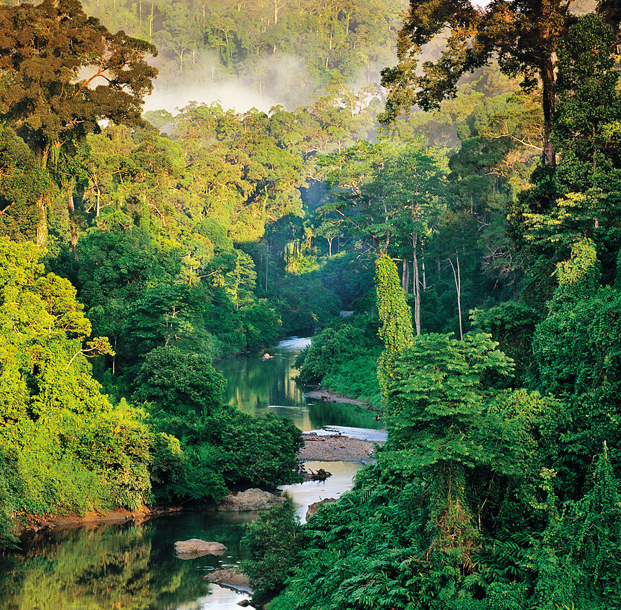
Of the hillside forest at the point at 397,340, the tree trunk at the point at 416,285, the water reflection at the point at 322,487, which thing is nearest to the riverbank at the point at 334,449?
the water reflection at the point at 322,487

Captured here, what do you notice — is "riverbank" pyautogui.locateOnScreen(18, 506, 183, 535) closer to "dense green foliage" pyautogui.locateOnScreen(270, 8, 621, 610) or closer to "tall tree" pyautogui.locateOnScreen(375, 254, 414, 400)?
"dense green foliage" pyautogui.locateOnScreen(270, 8, 621, 610)

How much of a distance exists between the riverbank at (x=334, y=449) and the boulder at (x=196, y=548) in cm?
904

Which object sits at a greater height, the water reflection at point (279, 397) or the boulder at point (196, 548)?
the water reflection at point (279, 397)

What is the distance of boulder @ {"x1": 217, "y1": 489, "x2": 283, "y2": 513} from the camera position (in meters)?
24.7

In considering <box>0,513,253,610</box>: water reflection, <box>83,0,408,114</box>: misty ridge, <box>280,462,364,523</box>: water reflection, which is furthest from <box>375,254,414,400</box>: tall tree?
<box>83,0,408,114</box>: misty ridge

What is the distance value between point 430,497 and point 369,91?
110792 mm

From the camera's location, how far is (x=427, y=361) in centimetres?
1529

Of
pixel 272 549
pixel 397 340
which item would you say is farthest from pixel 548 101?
pixel 272 549

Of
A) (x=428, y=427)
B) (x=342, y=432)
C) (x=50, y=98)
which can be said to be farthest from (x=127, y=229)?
(x=428, y=427)

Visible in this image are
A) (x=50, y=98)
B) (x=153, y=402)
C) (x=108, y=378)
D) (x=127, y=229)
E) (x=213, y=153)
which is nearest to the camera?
(x=153, y=402)

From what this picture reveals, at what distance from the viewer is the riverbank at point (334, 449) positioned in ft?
100

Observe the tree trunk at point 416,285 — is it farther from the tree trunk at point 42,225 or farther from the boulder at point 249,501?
the boulder at point 249,501

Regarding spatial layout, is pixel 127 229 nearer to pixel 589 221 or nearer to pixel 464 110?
pixel 589 221

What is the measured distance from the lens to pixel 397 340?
1168 inches
